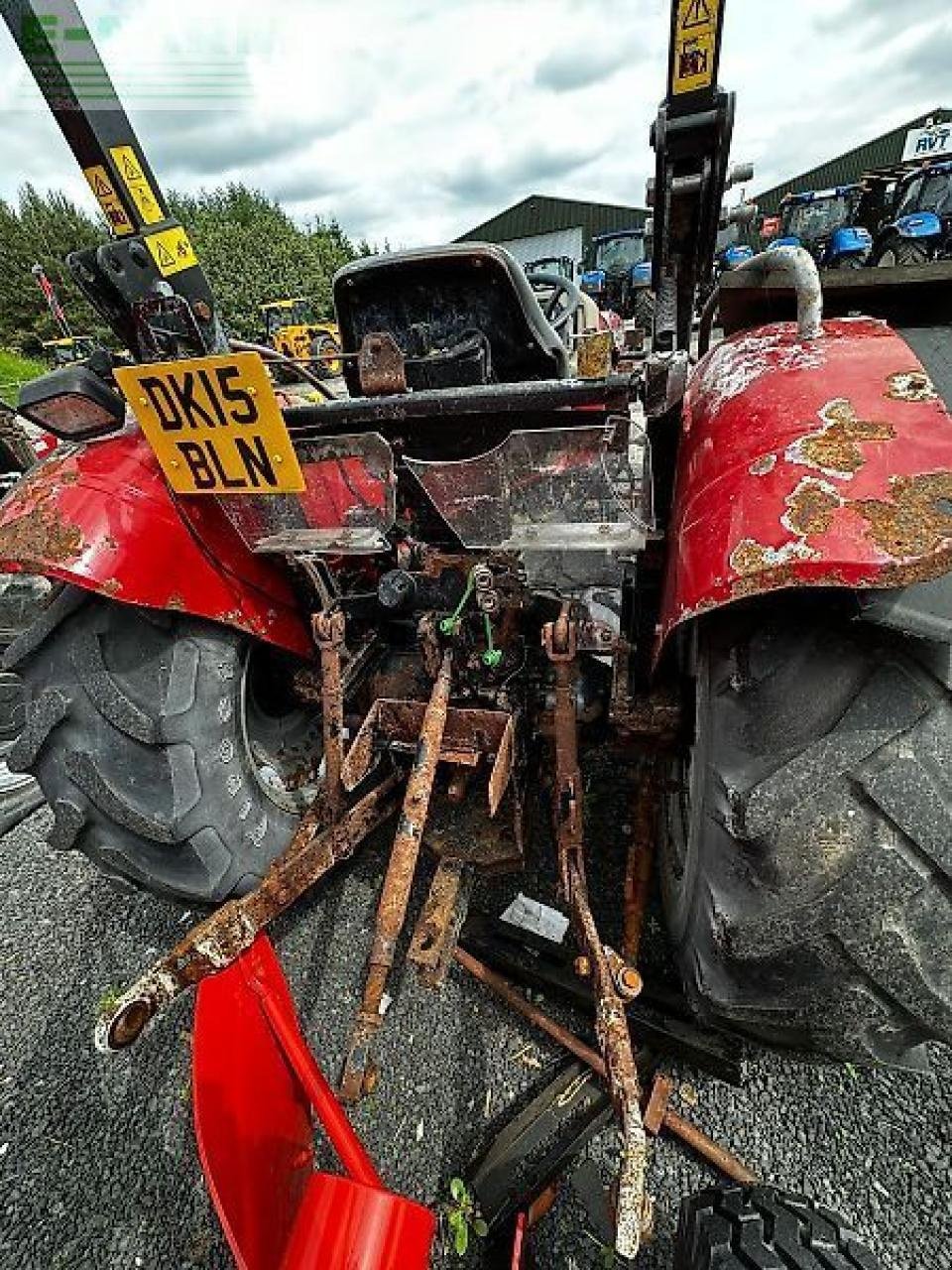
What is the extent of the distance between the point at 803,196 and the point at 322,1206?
1824 centimetres

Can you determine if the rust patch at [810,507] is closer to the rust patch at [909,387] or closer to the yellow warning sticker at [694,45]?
the rust patch at [909,387]

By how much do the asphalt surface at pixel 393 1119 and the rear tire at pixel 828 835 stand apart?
1.30ft

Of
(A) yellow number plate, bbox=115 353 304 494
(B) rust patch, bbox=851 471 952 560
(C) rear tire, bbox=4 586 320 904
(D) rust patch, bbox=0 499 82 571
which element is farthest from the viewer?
(C) rear tire, bbox=4 586 320 904

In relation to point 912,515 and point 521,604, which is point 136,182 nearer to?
point 521,604

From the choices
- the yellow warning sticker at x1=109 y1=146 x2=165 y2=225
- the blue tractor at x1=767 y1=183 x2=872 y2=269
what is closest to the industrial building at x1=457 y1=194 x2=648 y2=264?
the blue tractor at x1=767 y1=183 x2=872 y2=269

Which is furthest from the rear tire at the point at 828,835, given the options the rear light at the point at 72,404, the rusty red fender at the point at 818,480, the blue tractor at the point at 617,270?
the blue tractor at the point at 617,270

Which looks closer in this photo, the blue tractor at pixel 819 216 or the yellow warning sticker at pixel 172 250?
the yellow warning sticker at pixel 172 250

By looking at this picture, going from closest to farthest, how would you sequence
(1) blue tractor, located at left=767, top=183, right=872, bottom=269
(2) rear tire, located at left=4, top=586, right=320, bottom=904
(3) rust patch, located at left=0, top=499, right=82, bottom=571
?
(3) rust patch, located at left=0, top=499, right=82, bottom=571, (2) rear tire, located at left=4, top=586, right=320, bottom=904, (1) blue tractor, located at left=767, top=183, right=872, bottom=269

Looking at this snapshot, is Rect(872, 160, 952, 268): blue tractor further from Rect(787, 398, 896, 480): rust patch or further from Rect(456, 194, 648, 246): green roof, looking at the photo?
Rect(456, 194, 648, 246): green roof

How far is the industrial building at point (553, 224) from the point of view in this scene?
30578 mm

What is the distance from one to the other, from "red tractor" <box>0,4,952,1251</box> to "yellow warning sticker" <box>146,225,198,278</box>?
2 centimetres

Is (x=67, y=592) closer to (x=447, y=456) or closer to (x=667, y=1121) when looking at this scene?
(x=447, y=456)

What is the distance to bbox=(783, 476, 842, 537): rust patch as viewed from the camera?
3.07 ft

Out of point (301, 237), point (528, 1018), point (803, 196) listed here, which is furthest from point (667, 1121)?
point (301, 237)
